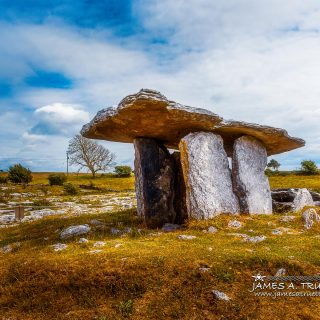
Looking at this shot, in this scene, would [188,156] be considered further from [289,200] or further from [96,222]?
[289,200]

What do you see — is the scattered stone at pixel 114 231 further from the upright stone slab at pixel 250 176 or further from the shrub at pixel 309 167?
the shrub at pixel 309 167

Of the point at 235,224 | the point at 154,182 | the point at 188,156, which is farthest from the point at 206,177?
the point at 154,182

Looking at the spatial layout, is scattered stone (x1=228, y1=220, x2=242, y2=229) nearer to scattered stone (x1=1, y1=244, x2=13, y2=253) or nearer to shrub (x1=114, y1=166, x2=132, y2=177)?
scattered stone (x1=1, y1=244, x2=13, y2=253)

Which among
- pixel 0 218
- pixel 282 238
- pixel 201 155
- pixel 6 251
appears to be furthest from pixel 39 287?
pixel 0 218

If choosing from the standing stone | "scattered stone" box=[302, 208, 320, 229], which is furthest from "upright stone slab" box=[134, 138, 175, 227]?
"scattered stone" box=[302, 208, 320, 229]

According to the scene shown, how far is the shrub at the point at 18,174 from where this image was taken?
158ft

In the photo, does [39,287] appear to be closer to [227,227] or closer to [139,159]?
[227,227]

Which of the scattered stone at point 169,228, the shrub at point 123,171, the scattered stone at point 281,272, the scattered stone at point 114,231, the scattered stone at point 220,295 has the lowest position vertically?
the scattered stone at point 220,295

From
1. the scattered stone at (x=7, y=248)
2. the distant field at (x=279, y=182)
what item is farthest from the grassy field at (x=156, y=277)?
the distant field at (x=279, y=182)

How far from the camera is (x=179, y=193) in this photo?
15.3m

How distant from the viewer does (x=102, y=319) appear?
6.21 metres

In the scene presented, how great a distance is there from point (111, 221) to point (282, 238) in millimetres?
7342

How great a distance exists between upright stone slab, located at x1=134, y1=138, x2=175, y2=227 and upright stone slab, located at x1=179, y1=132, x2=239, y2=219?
165 centimetres

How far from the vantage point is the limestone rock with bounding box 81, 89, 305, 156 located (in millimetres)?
11578
